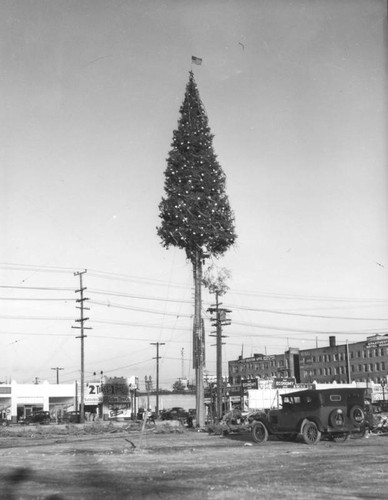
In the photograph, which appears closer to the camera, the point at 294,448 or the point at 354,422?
the point at 294,448

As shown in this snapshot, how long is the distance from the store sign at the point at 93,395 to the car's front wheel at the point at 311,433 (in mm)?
68011

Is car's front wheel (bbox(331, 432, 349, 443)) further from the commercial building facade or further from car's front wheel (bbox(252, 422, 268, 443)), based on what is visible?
the commercial building facade

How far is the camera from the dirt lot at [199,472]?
11.1 meters

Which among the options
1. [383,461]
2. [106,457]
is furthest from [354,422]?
[106,457]

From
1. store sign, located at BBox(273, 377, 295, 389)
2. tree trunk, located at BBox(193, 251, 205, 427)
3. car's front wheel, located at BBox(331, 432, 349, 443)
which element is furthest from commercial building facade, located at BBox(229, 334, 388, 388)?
car's front wheel, located at BBox(331, 432, 349, 443)

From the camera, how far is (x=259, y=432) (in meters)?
23.2

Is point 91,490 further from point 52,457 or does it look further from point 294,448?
point 294,448

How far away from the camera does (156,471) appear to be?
14109mm

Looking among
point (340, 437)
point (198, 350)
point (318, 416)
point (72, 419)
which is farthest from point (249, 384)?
point (318, 416)

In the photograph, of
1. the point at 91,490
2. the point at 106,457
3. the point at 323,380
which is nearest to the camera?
the point at 91,490

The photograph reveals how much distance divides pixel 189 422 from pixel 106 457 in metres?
24.2

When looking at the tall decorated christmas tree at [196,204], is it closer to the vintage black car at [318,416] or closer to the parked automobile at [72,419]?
the vintage black car at [318,416]

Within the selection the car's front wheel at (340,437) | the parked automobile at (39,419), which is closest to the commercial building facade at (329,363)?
the parked automobile at (39,419)

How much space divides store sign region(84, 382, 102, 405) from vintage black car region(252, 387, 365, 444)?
217 feet
